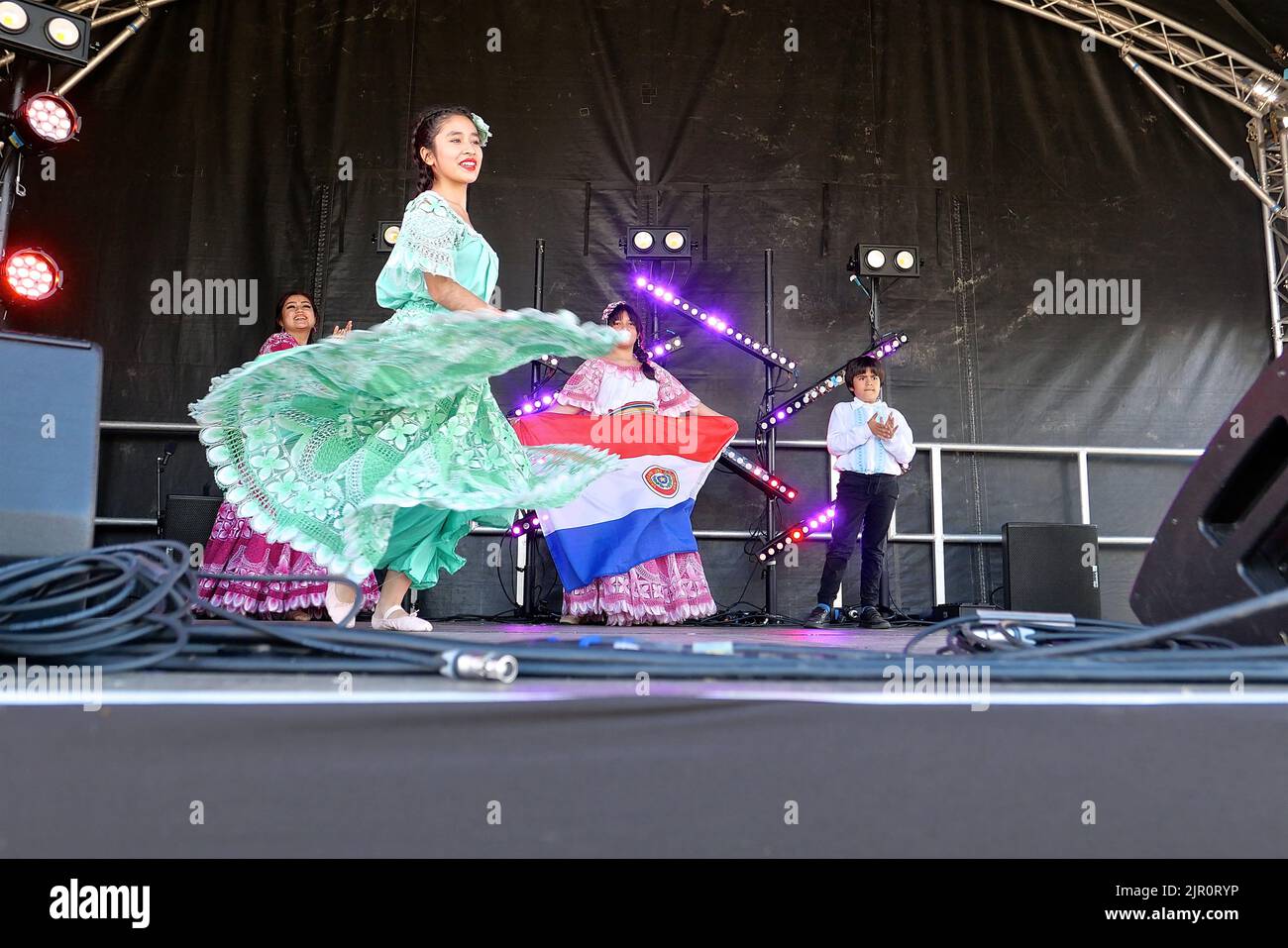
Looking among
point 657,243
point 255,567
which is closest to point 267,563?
point 255,567

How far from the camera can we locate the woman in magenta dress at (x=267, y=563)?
15.5 ft

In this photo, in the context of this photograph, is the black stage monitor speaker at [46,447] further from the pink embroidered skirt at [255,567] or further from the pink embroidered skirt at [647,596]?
the pink embroidered skirt at [647,596]

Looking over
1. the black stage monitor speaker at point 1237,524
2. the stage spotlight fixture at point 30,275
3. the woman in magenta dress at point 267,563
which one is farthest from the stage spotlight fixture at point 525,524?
the black stage monitor speaker at point 1237,524

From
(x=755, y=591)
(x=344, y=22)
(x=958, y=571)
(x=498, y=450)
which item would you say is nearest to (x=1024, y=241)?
(x=958, y=571)

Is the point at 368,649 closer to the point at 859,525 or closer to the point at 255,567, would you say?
the point at 255,567

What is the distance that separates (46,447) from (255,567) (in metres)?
3.75

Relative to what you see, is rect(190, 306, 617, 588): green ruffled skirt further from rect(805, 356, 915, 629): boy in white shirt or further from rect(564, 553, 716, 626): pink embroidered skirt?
rect(805, 356, 915, 629): boy in white shirt

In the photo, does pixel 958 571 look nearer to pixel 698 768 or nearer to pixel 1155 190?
pixel 1155 190

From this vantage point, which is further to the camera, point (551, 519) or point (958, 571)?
point (958, 571)

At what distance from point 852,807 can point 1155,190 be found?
683 centimetres

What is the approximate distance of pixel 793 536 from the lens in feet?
18.1

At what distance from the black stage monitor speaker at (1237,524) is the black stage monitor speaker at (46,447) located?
5.01 feet

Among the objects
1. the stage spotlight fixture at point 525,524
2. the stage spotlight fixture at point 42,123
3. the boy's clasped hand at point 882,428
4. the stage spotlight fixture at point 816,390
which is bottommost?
the stage spotlight fixture at point 525,524

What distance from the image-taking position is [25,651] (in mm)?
1008
